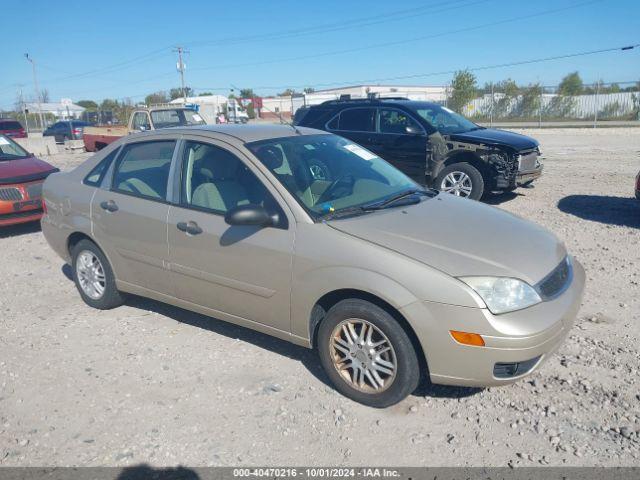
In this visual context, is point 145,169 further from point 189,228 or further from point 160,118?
point 160,118

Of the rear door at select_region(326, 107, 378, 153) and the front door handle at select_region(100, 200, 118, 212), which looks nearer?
the front door handle at select_region(100, 200, 118, 212)

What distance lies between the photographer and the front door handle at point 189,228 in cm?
392

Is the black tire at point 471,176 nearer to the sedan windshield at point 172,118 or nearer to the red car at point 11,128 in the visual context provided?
the sedan windshield at point 172,118

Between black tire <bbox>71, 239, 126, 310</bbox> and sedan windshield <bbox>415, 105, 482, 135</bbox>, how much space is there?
6086mm

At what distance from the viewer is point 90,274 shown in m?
5.02

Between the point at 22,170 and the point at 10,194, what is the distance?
21.7 inches

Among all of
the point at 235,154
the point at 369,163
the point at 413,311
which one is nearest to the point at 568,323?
the point at 413,311

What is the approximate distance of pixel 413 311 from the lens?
3.02 metres

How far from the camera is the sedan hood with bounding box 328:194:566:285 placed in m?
3.09

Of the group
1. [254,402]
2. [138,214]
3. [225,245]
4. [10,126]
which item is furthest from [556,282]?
[10,126]

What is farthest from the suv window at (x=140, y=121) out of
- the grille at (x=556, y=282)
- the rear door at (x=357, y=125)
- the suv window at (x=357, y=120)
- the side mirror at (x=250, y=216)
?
the grille at (x=556, y=282)

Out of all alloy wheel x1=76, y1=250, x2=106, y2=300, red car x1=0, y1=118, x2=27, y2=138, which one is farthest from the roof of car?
red car x1=0, y1=118, x2=27, y2=138

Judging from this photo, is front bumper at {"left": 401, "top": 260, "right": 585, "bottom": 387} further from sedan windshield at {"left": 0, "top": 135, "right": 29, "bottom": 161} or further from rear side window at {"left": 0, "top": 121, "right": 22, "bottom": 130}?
rear side window at {"left": 0, "top": 121, "right": 22, "bottom": 130}

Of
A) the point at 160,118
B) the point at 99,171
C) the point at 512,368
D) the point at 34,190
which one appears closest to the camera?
the point at 512,368
